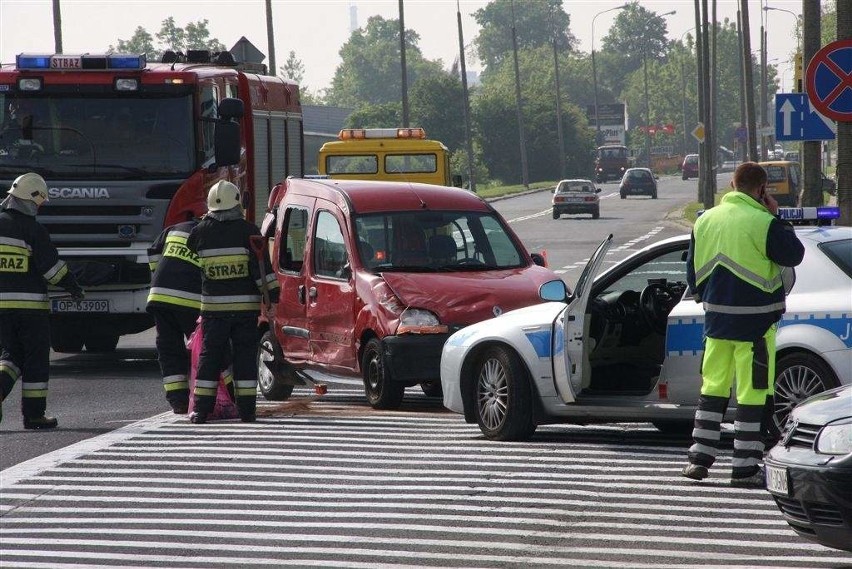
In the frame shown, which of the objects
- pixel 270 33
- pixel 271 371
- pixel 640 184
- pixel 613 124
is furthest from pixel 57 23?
pixel 613 124

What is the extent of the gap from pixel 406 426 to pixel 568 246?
29.6 metres

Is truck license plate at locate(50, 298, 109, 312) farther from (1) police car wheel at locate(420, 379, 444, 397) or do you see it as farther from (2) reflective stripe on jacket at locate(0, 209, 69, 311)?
(1) police car wheel at locate(420, 379, 444, 397)

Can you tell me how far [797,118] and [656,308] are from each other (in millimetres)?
6879

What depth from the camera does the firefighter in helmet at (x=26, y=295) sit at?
40.8ft

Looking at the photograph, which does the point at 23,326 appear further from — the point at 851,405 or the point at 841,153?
the point at 841,153

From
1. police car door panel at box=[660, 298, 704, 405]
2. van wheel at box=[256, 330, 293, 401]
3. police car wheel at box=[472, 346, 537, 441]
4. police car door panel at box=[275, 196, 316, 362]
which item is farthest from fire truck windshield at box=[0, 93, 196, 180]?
police car door panel at box=[660, 298, 704, 405]

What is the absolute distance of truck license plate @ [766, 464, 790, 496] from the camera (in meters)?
7.02

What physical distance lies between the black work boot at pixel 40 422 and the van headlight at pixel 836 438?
Result: 273 inches

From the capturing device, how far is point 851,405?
699cm

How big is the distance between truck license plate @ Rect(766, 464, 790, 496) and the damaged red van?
5.18 meters

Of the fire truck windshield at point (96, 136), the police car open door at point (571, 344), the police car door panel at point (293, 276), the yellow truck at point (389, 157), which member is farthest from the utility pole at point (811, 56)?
the police car open door at point (571, 344)

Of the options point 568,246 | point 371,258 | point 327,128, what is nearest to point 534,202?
point 568,246

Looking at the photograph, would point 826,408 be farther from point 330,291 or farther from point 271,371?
point 271,371

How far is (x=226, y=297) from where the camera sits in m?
12.4
